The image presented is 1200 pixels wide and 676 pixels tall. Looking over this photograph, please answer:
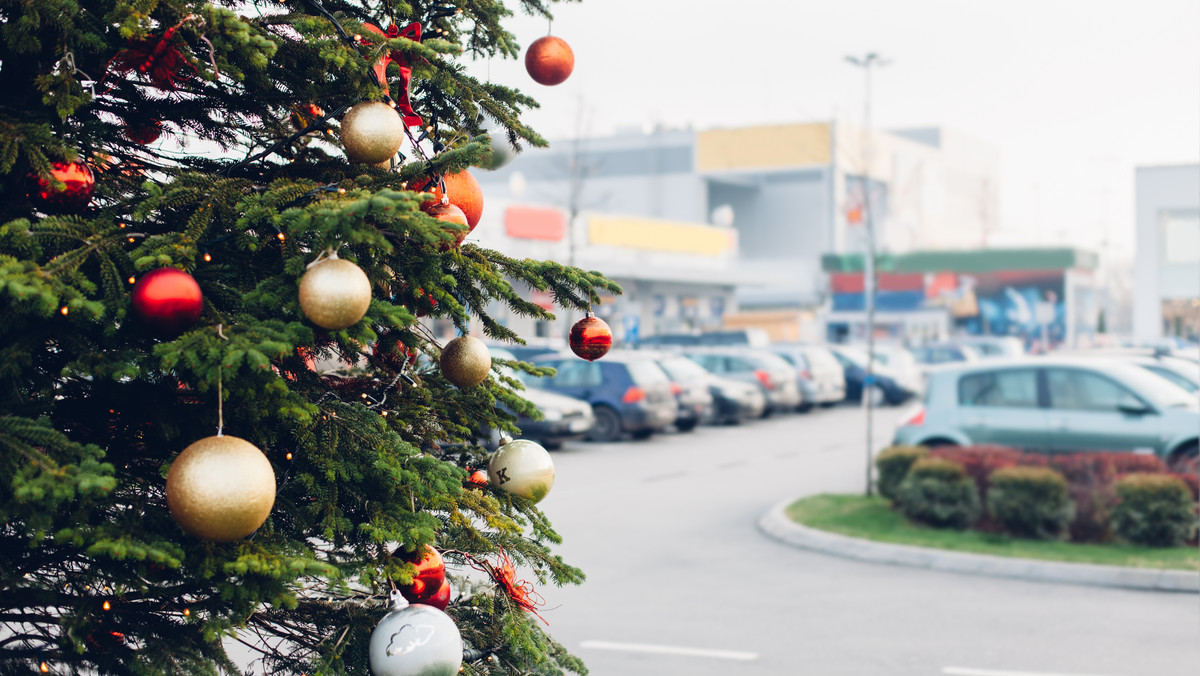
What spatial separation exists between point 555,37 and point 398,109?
0.70 metres

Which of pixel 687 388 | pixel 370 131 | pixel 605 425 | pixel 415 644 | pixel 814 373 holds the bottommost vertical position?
pixel 605 425

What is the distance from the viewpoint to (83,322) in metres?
2.30

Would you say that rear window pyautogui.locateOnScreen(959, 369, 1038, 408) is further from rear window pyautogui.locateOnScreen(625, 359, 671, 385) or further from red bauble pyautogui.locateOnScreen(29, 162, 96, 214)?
red bauble pyautogui.locateOnScreen(29, 162, 96, 214)

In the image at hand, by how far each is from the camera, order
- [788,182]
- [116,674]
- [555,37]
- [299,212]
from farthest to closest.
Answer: [788,182]
[555,37]
[116,674]
[299,212]

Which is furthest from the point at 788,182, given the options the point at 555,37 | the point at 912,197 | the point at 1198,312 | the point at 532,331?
the point at 555,37

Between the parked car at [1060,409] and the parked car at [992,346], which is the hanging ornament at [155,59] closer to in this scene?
the parked car at [1060,409]

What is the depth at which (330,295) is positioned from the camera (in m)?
2.23

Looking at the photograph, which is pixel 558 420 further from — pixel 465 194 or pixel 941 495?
pixel 465 194

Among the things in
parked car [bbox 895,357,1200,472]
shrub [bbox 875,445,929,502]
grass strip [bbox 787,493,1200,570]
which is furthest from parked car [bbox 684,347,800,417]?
shrub [bbox 875,445,929,502]

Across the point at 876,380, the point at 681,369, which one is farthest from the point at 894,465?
the point at 876,380

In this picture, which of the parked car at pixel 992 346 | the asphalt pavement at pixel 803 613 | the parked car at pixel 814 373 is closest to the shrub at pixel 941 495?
the asphalt pavement at pixel 803 613

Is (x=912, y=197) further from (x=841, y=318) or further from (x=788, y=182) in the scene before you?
(x=841, y=318)

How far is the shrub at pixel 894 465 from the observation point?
10867 mm

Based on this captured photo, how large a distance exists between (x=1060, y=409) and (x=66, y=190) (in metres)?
10.9
